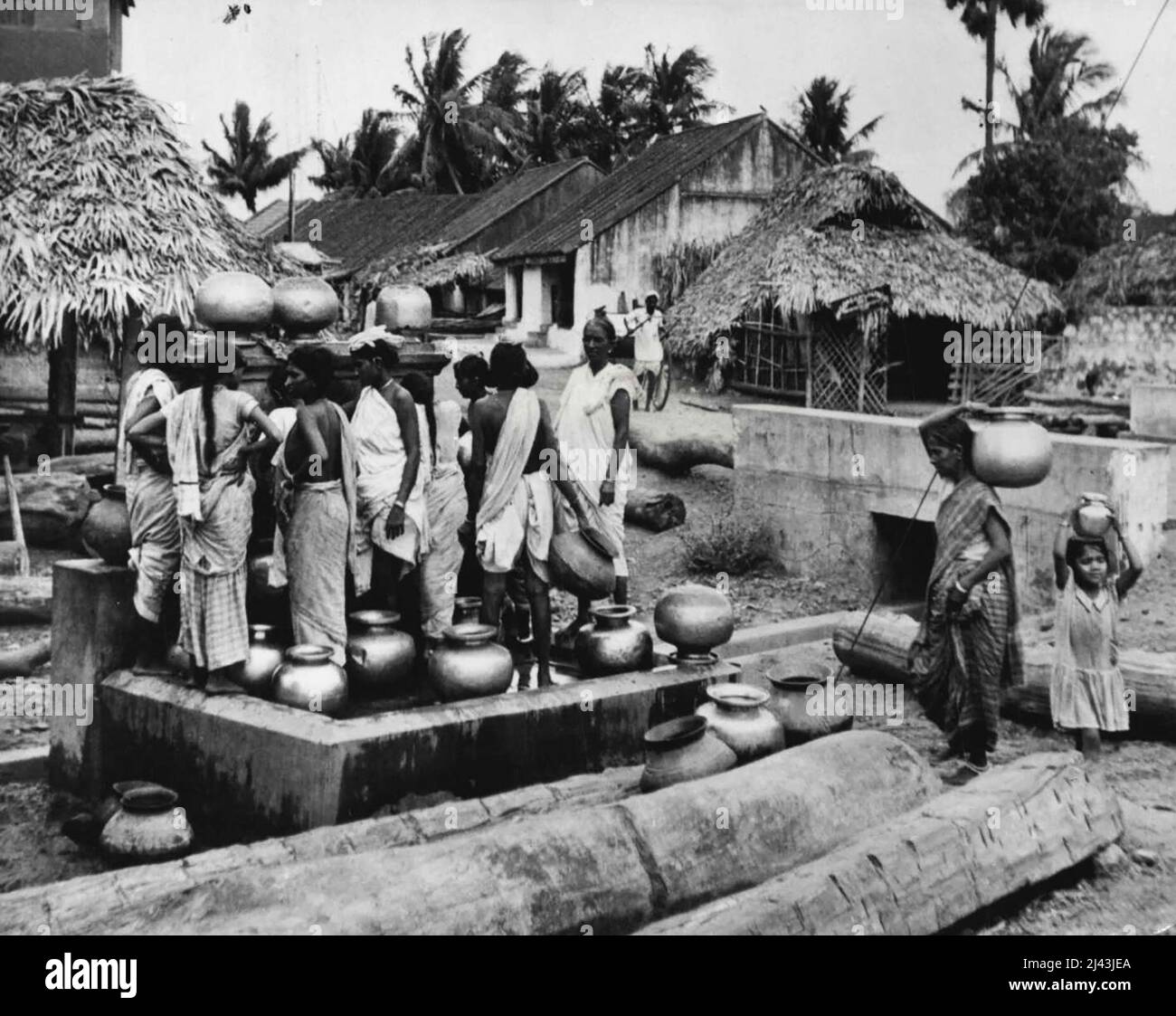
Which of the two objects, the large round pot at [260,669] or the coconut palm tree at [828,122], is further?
the coconut palm tree at [828,122]

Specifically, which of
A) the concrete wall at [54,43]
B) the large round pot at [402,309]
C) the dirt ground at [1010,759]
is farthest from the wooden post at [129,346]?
the large round pot at [402,309]

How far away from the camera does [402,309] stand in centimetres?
809

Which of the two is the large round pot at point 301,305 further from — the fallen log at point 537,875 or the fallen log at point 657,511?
the fallen log at point 657,511

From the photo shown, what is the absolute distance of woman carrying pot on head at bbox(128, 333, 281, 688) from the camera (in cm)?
608

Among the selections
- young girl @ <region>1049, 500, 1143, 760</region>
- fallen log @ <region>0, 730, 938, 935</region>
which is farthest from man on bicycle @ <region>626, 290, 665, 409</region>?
fallen log @ <region>0, 730, 938, 935</region>

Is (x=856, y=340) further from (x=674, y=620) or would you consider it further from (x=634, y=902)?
(x=634, y=902)

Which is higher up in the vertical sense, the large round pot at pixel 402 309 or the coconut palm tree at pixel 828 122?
the coconut palm tree at pixel 828 122

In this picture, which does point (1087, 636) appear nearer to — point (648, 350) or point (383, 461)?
point (383, 461)

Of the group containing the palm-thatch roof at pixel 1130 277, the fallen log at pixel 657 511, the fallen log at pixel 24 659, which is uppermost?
the palm-thatch roof at pixel 1130 277

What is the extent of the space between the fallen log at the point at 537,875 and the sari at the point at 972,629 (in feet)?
3.42

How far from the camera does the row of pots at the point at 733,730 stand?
5.41 meters

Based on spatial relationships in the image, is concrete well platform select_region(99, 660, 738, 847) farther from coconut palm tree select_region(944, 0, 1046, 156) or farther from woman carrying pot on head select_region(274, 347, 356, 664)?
coconut palm tree select_region(944, 0, 1046, 156)

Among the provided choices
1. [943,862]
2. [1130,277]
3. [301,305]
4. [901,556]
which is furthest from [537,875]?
[1130,277]

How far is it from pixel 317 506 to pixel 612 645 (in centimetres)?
156
